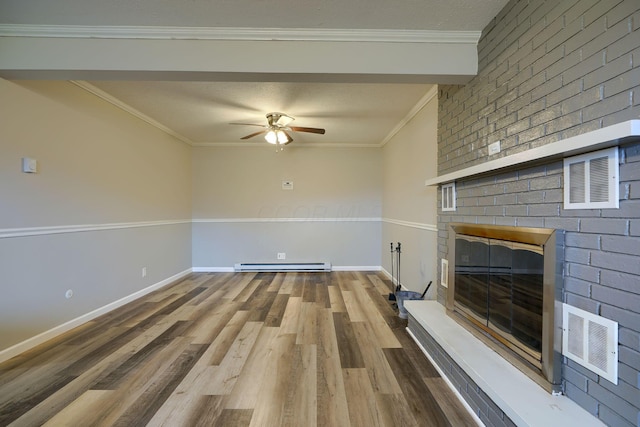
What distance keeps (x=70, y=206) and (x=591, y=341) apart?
3943 millimetres

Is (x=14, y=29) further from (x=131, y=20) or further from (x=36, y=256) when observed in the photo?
(x=36, y=256)

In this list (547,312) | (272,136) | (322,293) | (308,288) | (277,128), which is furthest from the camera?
(308,288)

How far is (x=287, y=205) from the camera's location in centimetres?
512

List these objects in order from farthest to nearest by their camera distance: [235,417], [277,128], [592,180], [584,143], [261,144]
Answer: [261,144], [277,128], [235,417], [592,180], [584,143]

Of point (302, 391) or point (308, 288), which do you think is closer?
point (302, 391)

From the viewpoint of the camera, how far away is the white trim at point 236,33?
188cm

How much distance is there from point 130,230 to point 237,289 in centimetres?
162

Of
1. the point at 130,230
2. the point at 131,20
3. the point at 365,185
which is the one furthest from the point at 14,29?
the point at 365,185

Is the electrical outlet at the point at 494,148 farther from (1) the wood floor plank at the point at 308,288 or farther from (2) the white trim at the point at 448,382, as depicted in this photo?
(1) the wood floor plank at the point at 308,288

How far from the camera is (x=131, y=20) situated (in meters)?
1.82

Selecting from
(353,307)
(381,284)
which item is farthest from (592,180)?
(381,284)

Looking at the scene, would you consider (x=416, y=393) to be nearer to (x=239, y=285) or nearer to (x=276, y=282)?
(x=276, y=282)

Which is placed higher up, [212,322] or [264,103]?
[264,103]

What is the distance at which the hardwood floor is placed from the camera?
4.99 ft
